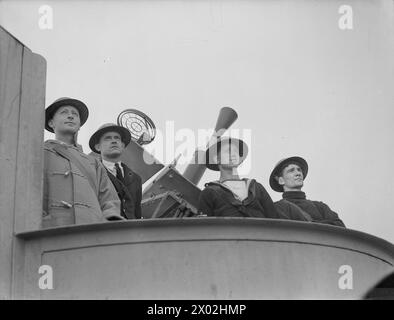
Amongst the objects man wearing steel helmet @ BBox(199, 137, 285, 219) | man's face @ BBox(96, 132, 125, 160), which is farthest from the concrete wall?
man wearing steel helmet @ BBox(199, 137, 285, 219)

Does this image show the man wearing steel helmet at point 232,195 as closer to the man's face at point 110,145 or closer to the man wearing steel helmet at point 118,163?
the man wearing steel helmet at point 118,163

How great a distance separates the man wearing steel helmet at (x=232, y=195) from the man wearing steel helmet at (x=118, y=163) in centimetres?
67

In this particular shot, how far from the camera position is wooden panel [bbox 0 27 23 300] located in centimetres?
1537

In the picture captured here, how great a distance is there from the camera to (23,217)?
1563 cm

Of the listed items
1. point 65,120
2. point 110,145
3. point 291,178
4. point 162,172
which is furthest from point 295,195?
point 65,120

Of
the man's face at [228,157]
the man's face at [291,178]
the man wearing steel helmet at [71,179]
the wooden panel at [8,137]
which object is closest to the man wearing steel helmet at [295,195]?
the man's face at [291,178]

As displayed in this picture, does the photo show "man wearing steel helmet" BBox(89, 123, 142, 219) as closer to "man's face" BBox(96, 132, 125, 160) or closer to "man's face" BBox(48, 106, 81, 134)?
"man's face" BBox(96, 132, 125, 160)

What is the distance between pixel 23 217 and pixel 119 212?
1173mm

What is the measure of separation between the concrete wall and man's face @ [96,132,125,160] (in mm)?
1446

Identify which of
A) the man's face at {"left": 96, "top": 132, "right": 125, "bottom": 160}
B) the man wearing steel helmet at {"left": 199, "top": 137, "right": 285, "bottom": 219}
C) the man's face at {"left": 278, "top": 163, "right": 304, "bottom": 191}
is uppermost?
the man's face at {"left": 96, "top": 132, "right": 125, "bottom": 160}
